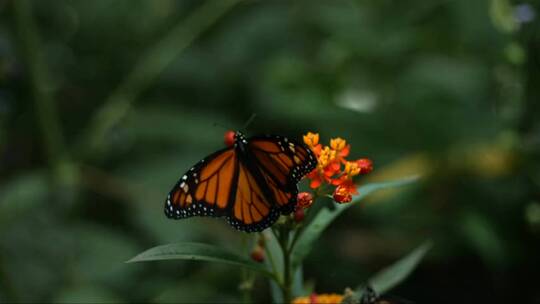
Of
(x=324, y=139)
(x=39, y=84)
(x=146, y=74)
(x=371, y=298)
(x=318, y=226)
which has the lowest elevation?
(x=371, y=298)

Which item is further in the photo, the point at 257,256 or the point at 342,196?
the point at 257,256

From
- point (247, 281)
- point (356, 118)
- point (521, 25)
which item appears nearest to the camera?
point (247, 281)

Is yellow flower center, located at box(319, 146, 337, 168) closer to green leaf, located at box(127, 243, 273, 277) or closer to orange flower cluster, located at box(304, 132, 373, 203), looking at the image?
orange flower cluster, located at box(304, 132, 373, 203)

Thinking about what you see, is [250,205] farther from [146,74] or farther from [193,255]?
[146,74]

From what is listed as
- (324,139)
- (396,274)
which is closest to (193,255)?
(396,274)

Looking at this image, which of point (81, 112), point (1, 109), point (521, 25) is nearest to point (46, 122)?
point (1, 109)

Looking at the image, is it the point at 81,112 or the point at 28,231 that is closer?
the point at 28,231

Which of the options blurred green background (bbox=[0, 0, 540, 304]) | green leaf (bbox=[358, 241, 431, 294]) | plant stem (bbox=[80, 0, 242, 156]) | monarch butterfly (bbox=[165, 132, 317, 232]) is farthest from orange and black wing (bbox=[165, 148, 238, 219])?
plant stem (bbox=[80, 0, 242, 156])

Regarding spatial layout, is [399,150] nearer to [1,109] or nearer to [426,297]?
[426,297]
